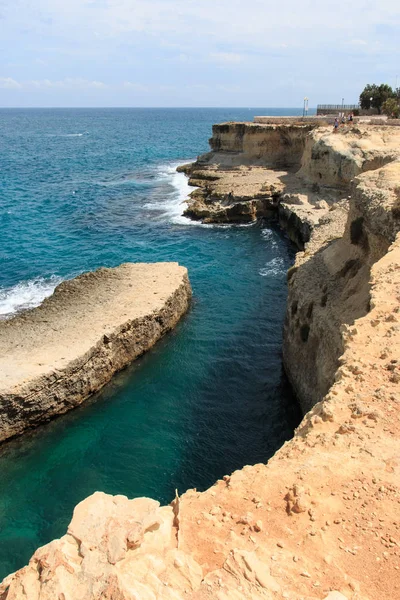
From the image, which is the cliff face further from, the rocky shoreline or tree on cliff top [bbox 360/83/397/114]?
the rocky shoreline

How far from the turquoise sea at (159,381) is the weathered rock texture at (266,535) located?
9007 mm

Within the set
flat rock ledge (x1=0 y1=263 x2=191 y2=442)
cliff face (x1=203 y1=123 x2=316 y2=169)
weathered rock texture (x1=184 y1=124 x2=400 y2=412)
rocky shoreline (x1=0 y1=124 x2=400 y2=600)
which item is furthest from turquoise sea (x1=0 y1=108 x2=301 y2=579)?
cliff face (x1=203 y1=123 x2=316 y2=169)

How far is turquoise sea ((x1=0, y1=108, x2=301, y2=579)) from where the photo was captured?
19.7 m

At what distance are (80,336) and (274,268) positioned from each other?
20.1 meters

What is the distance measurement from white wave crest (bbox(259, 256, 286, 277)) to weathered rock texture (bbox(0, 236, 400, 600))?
2692 cm

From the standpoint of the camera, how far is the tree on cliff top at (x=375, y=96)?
254 feet

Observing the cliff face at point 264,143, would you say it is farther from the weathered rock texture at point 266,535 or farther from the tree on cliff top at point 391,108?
the weathered rock texture at point 266,535

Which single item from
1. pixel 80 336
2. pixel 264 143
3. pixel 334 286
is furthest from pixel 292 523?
pixel 264 143

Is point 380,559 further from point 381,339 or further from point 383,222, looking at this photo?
point 383,222

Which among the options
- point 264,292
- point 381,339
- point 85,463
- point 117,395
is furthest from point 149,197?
point 381,339

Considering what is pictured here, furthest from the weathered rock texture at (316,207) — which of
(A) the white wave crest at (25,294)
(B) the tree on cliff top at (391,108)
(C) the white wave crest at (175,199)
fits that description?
(A) the white wave crest at (25,294)

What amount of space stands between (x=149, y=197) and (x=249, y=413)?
4635 centimetres

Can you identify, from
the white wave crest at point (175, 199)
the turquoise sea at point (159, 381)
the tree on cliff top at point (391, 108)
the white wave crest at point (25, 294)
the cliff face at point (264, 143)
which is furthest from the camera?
the tree on cliff top at point (391, 108)

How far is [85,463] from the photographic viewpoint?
20859 millimetres
